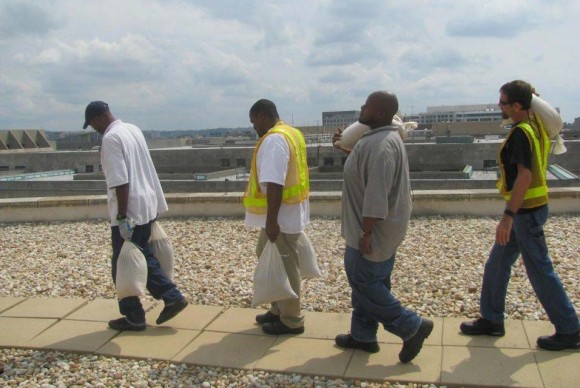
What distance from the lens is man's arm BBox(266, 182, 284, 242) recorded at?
3.84m

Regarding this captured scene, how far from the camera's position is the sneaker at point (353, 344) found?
12.6 feet

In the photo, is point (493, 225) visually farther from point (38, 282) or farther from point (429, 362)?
point (38, 282)

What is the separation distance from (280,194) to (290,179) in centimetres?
18

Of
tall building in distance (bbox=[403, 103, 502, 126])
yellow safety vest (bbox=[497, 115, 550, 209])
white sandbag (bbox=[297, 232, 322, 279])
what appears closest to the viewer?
yellow safety vest (bbox=[497, 115, 550, 209])

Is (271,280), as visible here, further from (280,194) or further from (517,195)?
(517,195)

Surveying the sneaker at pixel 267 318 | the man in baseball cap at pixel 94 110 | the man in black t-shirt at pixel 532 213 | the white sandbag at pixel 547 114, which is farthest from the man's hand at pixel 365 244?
the man in baseball cap at pixel 94 110

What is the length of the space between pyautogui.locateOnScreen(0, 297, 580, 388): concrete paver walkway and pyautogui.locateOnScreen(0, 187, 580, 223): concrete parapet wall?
15.1ft

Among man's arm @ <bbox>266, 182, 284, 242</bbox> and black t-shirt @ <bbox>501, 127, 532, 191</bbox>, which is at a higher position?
black t-shirt @ <bbox>501, 127, 532, 191</bbox>

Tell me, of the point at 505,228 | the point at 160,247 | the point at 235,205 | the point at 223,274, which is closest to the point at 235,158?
the point at 235,205

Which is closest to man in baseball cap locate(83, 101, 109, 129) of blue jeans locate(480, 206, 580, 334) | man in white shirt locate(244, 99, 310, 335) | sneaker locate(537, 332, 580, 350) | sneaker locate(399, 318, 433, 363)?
man in white shirt locate(244, 99, 310, 335)

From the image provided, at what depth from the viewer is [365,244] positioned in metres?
3.45

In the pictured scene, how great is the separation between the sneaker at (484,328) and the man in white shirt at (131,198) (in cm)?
204

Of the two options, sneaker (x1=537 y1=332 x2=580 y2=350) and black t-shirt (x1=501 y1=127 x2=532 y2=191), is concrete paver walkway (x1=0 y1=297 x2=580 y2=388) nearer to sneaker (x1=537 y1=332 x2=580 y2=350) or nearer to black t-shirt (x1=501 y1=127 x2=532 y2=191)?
sneaker (x1=537 y1=332 x2=580 y2=350)

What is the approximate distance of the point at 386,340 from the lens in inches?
159
